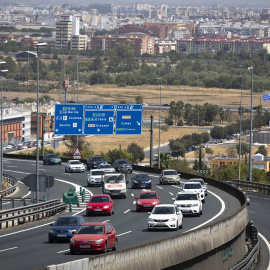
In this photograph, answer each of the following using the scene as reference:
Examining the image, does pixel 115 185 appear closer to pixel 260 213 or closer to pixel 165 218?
pixel 260 213

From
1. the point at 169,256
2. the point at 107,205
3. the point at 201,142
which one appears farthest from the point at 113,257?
the point at 201,142

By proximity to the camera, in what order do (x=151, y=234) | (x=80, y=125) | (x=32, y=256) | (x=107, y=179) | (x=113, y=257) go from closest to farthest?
(x=113, y=257)
(x=32, y=256)
(x=151, y=234)
(x=107, y=179)
(x=80, y=125)

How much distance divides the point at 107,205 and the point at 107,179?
945cm

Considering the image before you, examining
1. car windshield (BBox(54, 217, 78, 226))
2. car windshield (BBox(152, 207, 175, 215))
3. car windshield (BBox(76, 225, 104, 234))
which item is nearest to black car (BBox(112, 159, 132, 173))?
car windshield (BBox(152, 207, 175, 215))

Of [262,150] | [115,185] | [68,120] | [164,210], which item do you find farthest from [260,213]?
[262,150]

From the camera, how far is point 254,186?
63.2m

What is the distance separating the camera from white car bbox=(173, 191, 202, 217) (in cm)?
4272

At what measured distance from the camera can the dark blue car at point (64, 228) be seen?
32.6m

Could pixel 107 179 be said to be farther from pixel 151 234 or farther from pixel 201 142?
pixel 201 142

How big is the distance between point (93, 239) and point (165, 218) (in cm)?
879

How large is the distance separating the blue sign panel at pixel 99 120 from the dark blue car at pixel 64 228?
1634 inches

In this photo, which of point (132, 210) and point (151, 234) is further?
point (132, 210)

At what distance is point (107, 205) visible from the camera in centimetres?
4338

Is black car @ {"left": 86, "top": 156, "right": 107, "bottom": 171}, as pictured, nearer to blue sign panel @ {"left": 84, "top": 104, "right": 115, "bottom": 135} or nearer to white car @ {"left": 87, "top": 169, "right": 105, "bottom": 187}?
blue sign panel @ {"left": 84, "top": 104, "right": 115, "bottom": 135}
